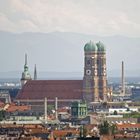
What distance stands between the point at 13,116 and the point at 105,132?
106 feet

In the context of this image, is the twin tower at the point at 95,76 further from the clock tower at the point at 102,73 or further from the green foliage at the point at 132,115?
the green foliage at the point at 132,115

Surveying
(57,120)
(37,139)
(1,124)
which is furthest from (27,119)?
(37,139)

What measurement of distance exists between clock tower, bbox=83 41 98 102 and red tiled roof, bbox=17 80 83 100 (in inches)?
26.2

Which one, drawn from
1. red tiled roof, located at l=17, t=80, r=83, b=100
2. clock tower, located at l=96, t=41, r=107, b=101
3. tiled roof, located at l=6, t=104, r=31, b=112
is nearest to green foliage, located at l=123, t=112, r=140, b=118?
tiled roof, located at l=6, t=104, r=31, b=112

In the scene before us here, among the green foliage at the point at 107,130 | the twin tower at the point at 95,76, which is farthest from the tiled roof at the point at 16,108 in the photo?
the green foliage at the point at 107,130

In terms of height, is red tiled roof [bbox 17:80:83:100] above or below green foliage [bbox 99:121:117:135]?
above

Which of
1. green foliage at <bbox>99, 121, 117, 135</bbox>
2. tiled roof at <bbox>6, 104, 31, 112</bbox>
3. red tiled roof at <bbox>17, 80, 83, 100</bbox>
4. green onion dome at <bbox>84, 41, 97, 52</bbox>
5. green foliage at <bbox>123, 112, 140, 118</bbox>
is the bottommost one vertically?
green foliage at <bbox>99, 121, 117, 135</bbox>

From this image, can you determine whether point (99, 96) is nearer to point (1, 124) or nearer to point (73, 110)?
point (73, 110)

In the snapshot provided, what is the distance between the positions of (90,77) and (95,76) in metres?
0.51

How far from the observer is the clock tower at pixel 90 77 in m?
137

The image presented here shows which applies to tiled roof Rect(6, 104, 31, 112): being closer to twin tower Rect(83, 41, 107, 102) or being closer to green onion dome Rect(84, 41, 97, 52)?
twin tower Rect(83, 41, 107, 102)

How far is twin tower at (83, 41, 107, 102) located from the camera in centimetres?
13662

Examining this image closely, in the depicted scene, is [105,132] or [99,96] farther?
[99,96]

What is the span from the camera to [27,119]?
107500 millimetres
